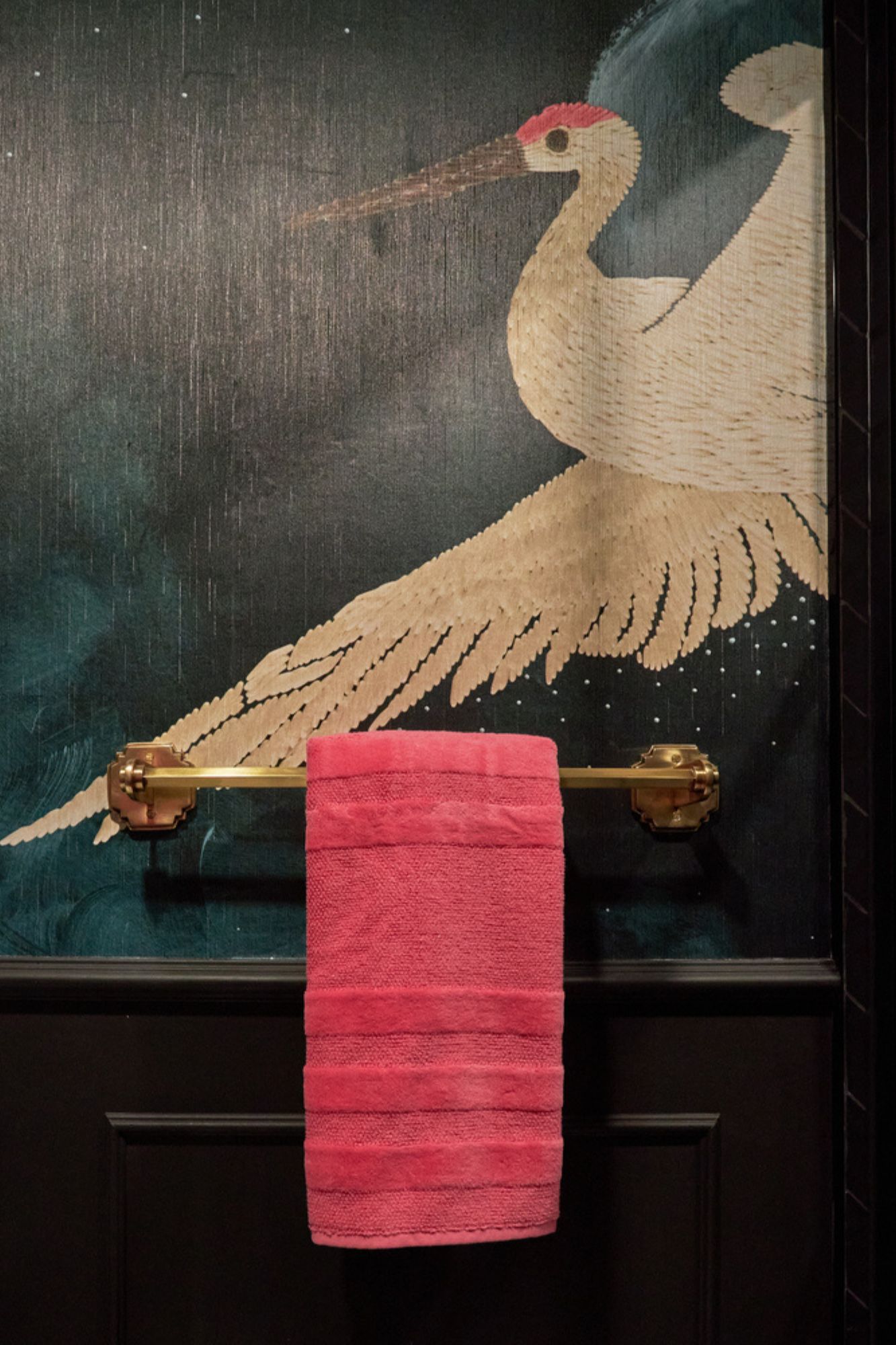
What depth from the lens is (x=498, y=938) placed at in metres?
0.85

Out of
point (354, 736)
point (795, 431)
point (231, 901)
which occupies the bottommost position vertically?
point (231, 901)

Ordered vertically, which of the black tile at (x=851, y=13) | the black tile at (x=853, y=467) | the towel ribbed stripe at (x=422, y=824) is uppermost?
the black tile at (x=851, y=13)

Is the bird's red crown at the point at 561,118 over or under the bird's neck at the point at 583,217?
over

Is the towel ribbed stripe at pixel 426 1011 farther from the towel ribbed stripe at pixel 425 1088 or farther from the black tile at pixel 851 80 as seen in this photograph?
the black tile at pixel 851 80

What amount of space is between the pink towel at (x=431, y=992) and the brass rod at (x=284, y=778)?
0.17 feet

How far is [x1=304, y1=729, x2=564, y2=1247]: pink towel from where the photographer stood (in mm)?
815

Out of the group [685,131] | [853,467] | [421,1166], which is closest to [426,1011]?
[421,1166]

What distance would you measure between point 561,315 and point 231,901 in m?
0.66

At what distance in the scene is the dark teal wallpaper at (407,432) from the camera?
100 centimetres

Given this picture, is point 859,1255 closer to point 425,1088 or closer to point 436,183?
point 425,1088

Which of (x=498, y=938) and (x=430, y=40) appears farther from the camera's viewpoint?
(x=430, y=40)

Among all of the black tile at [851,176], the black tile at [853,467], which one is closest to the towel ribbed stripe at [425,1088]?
the black tile at [853,467]

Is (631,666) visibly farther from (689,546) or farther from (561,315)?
(561,315)

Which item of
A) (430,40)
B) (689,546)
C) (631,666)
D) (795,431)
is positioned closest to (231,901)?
(631,666)
